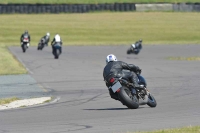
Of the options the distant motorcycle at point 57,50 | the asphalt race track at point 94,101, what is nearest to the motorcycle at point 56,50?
the distant motorcycle at point 57,50

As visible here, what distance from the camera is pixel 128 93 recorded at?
13.8m

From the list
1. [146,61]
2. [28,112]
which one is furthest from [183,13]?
[28,112]

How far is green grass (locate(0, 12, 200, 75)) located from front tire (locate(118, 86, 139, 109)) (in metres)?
37.3

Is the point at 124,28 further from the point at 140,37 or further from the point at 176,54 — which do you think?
the point at 176,54

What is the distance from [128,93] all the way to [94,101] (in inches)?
101

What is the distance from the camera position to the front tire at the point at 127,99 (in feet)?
44.7

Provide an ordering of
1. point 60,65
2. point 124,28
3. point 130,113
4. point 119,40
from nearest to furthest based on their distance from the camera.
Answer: point 130,113 < point 60,65 < point 119,40 < point 124,28

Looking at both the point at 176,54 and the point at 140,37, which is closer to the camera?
the point at 176,54

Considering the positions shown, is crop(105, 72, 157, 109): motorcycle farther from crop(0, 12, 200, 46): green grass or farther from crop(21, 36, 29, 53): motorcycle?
crop(0, 12, 200, 46): green grass

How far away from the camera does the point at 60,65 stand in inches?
1125

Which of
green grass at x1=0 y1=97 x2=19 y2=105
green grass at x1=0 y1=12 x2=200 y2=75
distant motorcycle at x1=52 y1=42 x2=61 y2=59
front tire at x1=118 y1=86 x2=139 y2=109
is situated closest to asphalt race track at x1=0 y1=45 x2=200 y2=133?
front tire at x1=118 y1=86 x2=139 y2=109

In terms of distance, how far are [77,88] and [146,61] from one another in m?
11.9

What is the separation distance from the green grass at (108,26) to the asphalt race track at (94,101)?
61.0 feet

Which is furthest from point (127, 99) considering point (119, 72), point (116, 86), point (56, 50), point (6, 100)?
Answer: point (56, 50)
